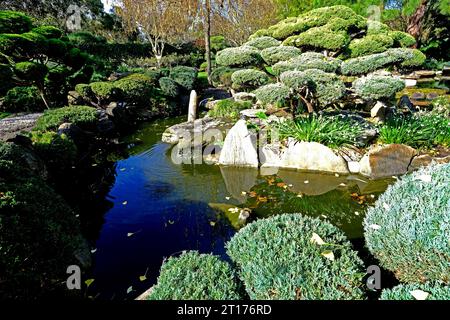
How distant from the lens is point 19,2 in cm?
2167

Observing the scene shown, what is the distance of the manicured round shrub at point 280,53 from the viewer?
7109 millimetres

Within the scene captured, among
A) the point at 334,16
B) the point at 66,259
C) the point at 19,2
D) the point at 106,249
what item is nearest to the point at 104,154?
the point at 106,249

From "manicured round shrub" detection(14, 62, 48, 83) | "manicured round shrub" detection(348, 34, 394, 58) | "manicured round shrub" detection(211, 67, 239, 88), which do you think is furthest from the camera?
"manicured round shrub" detection(211, 67, 239, 88)

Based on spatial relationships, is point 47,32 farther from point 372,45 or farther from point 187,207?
point 372,45

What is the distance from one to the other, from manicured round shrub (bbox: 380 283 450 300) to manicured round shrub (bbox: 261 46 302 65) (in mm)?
6360

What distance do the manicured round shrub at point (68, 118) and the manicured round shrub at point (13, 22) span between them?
3551 millimetres

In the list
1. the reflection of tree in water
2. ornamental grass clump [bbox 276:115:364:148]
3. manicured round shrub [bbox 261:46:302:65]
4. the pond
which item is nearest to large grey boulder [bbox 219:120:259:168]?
the pond

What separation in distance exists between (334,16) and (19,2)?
24.8 meters

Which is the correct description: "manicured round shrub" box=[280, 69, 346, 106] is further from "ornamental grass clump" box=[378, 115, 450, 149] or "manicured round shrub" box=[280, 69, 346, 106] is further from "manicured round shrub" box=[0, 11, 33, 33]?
"manicured round shrub" box=[0, 11, 33, 33]

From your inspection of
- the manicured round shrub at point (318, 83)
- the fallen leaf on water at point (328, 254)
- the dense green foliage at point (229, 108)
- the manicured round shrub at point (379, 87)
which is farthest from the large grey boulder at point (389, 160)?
the dense green foliage at point (229, 108)

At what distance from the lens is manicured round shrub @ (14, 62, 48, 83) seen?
8859 mm

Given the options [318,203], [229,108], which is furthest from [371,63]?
[229,108]

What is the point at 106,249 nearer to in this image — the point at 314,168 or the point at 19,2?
the point at 314,168

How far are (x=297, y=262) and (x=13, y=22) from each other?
38.5 ft
